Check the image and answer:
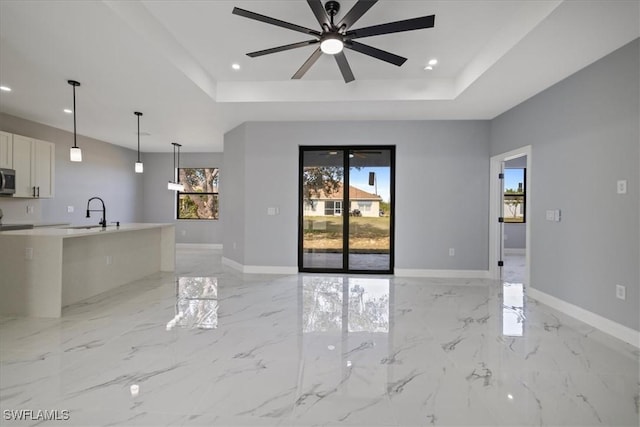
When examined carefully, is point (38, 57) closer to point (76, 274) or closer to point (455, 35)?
point (76, 274)

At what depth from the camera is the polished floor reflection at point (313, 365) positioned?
174 cm

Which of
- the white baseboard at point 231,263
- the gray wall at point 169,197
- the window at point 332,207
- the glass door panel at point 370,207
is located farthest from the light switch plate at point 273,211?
the gray wall at point 169,197

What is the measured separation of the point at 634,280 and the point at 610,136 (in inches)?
53.0

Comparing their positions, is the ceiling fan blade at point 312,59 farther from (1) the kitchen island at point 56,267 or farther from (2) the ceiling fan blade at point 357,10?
(1) the kitchen island at point 56,267

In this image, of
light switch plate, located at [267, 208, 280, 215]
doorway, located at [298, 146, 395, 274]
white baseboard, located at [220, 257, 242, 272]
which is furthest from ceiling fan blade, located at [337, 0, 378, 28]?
white baseboard, located at [220, 257, 242, 272]

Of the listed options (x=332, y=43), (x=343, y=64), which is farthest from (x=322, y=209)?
(x=332, y=43)

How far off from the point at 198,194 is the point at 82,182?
2.60 m

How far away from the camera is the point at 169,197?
857 cm

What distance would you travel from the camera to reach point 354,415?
1.72 metres

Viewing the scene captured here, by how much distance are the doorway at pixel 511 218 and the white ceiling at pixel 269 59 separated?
3.24 feet

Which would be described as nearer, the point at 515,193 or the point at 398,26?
the point at 398,26

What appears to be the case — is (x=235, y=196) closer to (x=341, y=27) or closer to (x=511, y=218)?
(x=341, y=27)

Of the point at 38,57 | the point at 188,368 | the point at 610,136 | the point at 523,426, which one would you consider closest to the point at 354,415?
the point at 523,426

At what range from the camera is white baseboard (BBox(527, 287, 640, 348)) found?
2.69 meters
